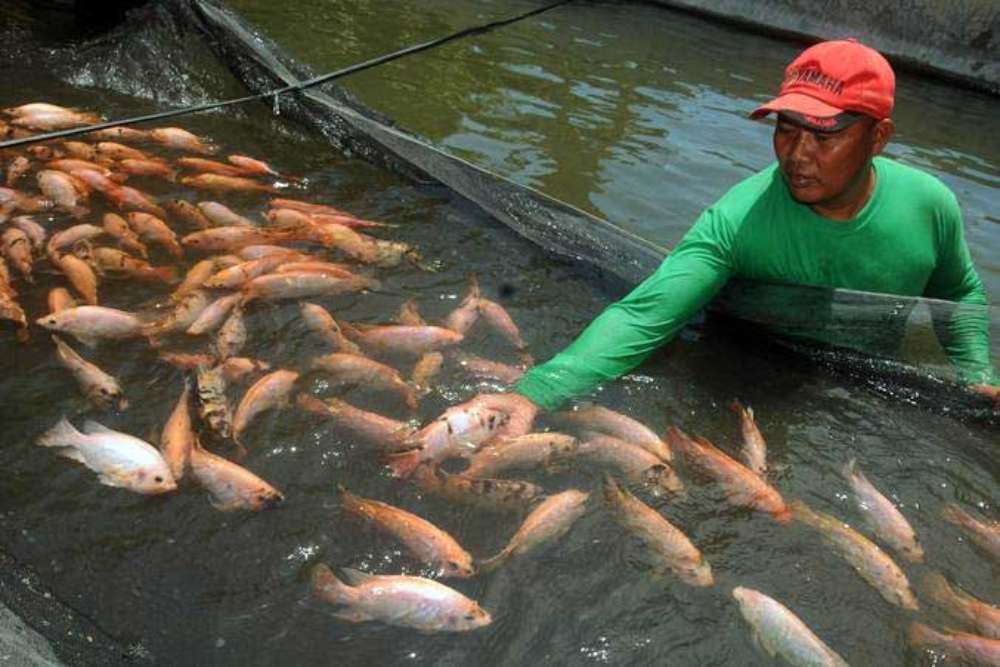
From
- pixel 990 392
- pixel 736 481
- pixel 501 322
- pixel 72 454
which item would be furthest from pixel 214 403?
pixel 990 392

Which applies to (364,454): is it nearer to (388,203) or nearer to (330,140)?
(388,203)

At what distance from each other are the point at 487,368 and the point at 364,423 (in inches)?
32.5

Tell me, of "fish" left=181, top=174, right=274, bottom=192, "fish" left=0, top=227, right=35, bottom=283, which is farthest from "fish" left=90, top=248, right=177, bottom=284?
"fish" left=181, top=174, right=274, bottom=192

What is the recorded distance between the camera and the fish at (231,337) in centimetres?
426

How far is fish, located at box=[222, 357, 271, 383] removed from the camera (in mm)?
4062

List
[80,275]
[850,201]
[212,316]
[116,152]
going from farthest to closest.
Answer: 1. [116,152]
2. [80,275]
3. [212,316]
4. [850,201]

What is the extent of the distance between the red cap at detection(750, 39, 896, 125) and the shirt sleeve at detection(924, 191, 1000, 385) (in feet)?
3.28

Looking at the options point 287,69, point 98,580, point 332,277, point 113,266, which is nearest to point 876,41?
point 287,69

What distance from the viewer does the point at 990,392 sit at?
416 centimetres

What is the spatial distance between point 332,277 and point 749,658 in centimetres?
310

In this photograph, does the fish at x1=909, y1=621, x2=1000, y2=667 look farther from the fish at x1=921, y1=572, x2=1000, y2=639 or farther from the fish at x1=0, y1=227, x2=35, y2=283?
the fish at x1=0, y1=227, x2=35, y2=283

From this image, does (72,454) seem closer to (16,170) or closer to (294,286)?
(294,286)

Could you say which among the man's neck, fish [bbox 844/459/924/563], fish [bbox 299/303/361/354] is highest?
the man's neck

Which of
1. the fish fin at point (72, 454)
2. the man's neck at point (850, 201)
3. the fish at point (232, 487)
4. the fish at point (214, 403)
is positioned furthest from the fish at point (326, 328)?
the man's neck at point (850, 201)
